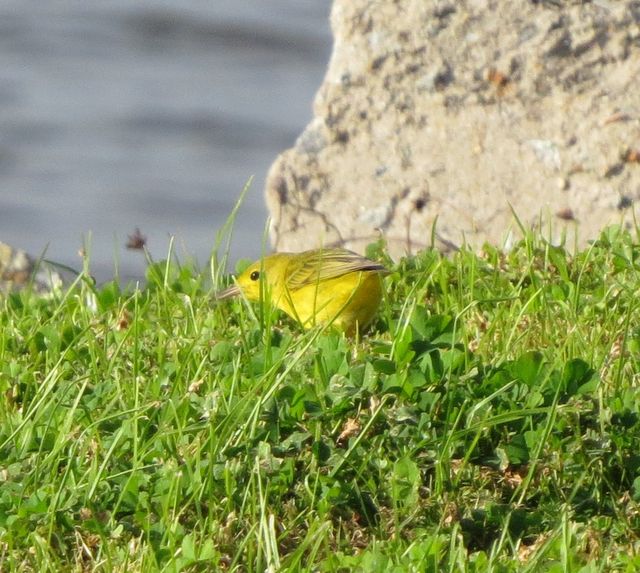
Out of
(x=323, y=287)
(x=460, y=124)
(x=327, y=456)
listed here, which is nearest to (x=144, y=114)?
(x=460, y=124)

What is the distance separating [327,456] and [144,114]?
11.0 meters

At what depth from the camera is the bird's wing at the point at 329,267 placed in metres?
5.86

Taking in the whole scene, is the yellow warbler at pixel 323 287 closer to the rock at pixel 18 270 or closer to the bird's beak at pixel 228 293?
the bird's beak at pixel 228 293

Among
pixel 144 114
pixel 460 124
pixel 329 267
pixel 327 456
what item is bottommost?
pixel 144 114

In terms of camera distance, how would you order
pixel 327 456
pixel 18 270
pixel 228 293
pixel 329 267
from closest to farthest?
pixel 327 456 → pixel 228 293 → pixel 329 267 → pixel 18 270

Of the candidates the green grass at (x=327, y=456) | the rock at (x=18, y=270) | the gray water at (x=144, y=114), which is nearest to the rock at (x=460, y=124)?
the rock at (x=18, y=270)

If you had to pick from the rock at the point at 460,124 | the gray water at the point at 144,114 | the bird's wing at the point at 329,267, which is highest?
the rock at the point at 460,124

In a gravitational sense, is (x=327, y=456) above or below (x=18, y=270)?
above

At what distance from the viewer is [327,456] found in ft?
14.2

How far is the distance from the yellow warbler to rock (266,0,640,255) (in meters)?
1.03

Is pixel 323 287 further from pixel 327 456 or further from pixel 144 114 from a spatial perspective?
pixel 144 114

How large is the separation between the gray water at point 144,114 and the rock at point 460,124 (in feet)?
12.9

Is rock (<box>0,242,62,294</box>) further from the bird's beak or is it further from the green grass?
the green grass

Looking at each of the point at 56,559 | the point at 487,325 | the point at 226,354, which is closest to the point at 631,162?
the point at 487,325
